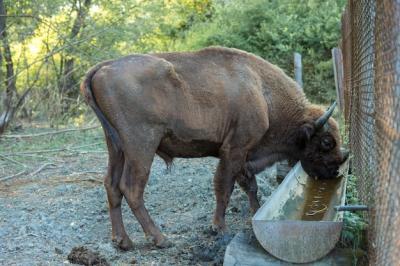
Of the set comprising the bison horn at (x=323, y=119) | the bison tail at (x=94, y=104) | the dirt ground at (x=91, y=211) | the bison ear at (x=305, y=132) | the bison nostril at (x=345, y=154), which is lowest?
the dirt ground at (x=91, y=211)

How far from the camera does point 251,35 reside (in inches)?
782

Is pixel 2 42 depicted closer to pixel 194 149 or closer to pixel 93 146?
pixel 93 146

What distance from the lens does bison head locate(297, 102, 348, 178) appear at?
7.25 meters

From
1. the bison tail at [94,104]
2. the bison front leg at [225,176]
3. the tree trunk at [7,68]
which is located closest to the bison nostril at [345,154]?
the bison front leg at [225,176]

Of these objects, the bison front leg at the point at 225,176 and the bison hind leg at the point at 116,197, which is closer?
the bison hind leg at the point at 116,197

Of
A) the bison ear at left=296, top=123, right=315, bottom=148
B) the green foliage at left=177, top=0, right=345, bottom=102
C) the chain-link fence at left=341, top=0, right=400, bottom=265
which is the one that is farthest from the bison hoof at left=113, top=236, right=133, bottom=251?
the green foliage at left=177, top=0, right=345, bottom=102

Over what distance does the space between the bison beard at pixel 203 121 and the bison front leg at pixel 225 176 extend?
0.04 feet

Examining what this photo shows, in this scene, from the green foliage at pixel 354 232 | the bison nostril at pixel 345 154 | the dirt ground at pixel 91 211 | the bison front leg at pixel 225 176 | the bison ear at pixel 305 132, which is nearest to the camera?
the green foliage at pixel 354 232

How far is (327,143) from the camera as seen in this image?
23.9 ft

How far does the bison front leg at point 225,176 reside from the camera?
21.9ft

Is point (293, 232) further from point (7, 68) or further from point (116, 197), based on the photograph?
point (7, 68)

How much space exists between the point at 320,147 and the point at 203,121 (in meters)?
1.73

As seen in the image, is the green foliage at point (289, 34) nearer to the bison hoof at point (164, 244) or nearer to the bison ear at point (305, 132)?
the bison ear at point (305, 132)

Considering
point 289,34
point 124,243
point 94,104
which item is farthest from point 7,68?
point 124,243
